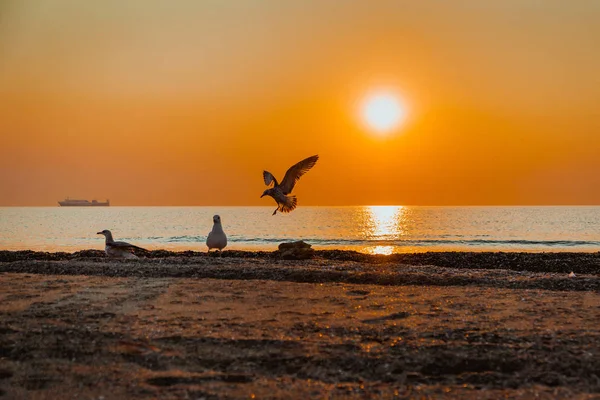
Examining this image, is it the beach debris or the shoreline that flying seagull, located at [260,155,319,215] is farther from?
the beach debris

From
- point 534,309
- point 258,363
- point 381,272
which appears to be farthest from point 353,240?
point 258,363

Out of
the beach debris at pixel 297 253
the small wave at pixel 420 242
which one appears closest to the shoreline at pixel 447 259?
the beach debris at pixel 297 253

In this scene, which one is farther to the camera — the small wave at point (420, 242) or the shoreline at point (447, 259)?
the small wave at point (420, 242)

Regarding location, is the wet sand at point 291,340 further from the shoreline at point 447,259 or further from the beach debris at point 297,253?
the shoreline at point 447,259

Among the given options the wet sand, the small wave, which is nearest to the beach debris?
the wet sand

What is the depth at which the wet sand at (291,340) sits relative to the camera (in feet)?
19.5

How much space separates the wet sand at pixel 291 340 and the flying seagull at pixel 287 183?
6839 millimetres

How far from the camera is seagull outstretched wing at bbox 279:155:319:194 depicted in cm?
1850

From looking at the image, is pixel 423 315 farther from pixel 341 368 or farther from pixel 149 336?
pixel 149 336

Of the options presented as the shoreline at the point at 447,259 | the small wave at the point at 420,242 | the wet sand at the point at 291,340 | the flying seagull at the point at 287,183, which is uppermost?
the flying seagull at the point at 287,183

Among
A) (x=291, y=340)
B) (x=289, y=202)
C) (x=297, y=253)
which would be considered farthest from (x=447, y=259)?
(x=291, y=340)

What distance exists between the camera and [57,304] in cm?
932

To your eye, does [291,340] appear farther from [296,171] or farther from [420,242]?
[420,242]

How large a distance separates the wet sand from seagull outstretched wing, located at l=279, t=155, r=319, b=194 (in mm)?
6846
